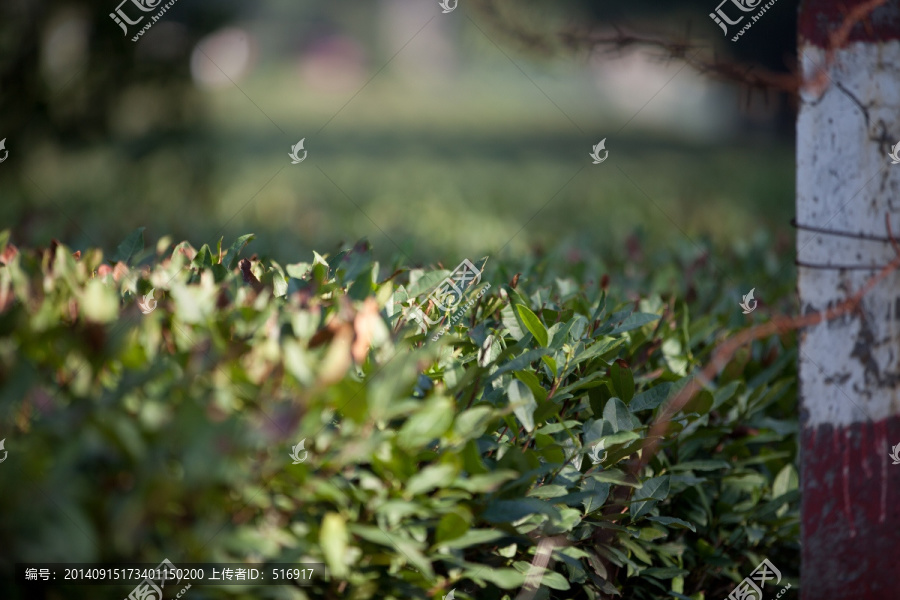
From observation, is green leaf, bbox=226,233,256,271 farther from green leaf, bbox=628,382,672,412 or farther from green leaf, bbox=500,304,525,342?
green leaf, bbox=628,382,672,412

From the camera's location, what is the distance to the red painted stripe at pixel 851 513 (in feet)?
6.64

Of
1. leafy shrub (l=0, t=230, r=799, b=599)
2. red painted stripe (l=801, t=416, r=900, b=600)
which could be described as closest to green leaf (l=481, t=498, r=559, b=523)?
leafy shrub (l=0, t=230, r=799, b=599)

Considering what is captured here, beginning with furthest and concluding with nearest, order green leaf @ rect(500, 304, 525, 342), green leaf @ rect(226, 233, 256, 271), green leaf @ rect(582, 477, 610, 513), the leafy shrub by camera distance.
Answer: green leaf @ rect(226, 233, 256, 271) < green leaf @ rect(500, 304, 525, 342) < green leaf @ rect(582, 477, 610, 513) < the leafy shrub

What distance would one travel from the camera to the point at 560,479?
177cm

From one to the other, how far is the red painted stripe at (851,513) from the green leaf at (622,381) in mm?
502

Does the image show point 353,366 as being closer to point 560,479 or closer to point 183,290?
point 183,290

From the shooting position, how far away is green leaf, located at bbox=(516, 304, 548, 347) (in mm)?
1871

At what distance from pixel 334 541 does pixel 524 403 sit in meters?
0.61

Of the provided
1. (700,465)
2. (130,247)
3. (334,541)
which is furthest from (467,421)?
(130,247)

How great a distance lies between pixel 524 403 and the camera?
68.5 inches

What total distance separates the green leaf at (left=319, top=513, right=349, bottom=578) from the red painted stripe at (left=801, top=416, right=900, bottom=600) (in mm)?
1357

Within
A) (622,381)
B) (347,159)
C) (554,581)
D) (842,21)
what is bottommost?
(554,581)

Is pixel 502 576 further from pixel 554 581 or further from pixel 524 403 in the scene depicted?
pixel 524 403

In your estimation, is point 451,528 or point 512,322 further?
point 512,322
